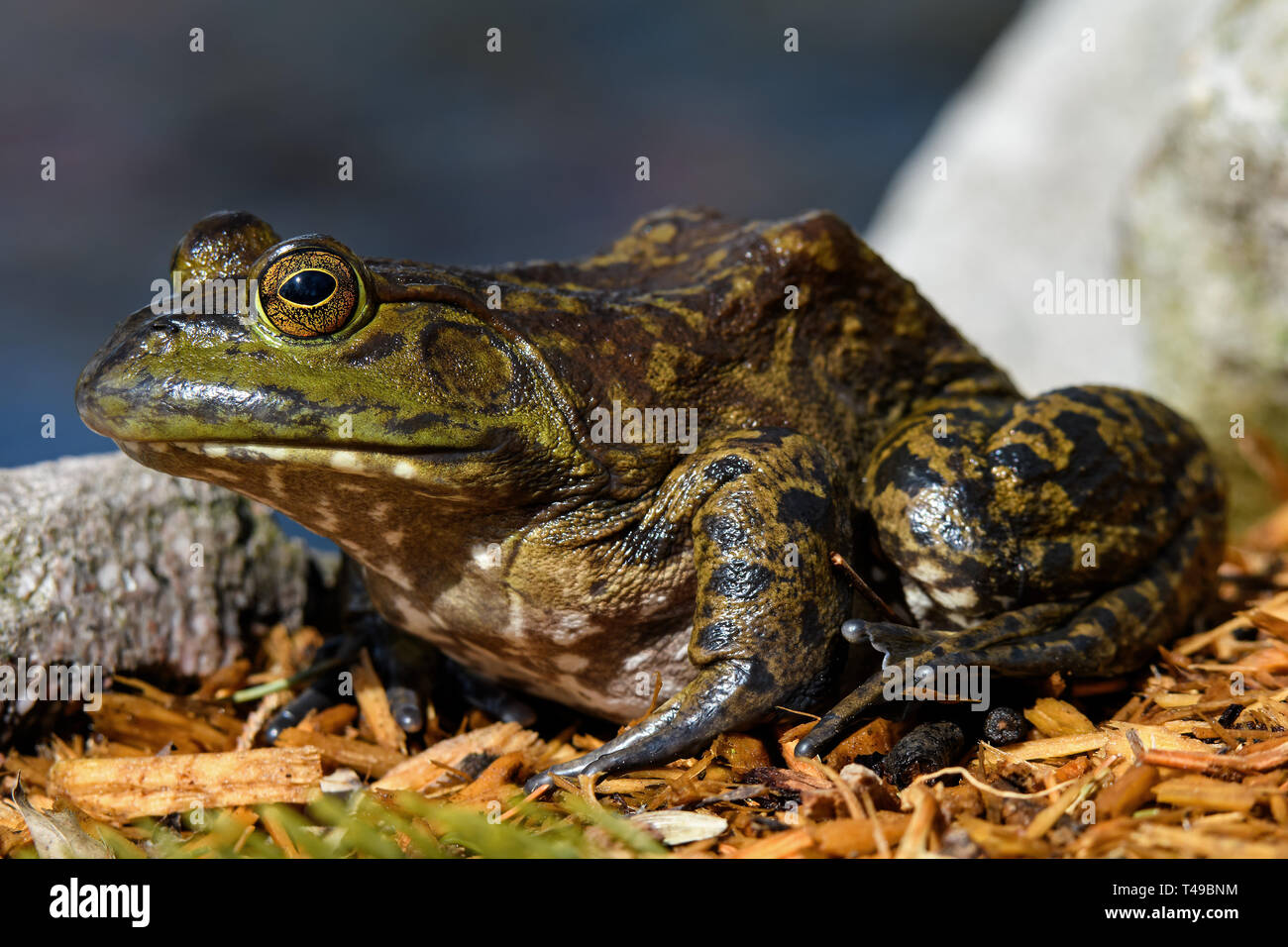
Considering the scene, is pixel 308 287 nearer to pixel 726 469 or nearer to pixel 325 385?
pixel 325 385

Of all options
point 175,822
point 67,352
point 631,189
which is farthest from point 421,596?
point 631,189

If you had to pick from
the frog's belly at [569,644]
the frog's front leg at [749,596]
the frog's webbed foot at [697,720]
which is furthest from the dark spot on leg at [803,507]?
the frog's belly at [569,644]

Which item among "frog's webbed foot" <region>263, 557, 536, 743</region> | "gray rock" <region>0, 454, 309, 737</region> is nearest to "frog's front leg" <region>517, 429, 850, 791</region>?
"frog's webbed foot" <region>263, 557, 536, 743</region>

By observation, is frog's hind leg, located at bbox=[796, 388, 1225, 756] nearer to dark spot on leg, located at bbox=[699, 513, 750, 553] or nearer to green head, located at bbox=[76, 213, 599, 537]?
dark spot on leg, located at bbox=[699, 513, 750, 553]

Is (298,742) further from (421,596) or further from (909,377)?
(909,377)

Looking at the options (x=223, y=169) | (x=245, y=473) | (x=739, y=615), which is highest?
(x=223, y=169)

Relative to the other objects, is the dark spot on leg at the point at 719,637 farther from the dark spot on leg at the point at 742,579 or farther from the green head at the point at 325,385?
the green head at the point at 325,385
